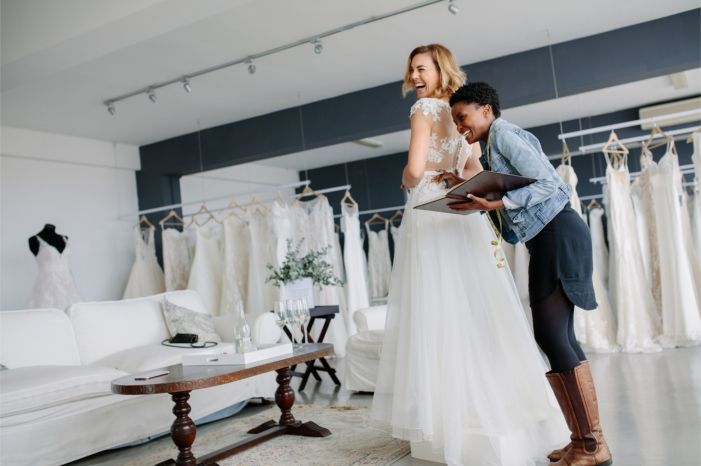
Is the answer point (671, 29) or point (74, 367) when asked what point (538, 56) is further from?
point (74, 367)

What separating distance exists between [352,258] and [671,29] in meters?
3.71

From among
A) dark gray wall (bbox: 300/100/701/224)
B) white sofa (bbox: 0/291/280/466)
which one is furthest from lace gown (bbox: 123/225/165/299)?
white sofa (bbox: 0/291/280/466)

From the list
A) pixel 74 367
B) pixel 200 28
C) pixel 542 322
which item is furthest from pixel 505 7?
pixel 74 367

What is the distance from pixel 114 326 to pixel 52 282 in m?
2.26

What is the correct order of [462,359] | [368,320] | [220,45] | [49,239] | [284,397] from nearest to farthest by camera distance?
[462,359], [284,397], [368,320], [220,45], [49,239]

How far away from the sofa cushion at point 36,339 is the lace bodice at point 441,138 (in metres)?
2.59

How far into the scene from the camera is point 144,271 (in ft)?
23.9

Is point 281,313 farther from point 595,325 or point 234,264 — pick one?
point 234,264

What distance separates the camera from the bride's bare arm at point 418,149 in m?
2.37

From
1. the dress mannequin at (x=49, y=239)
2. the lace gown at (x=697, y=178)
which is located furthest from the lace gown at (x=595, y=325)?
the dress mannequin at (x=49, y=239)

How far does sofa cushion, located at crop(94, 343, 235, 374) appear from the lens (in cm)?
360

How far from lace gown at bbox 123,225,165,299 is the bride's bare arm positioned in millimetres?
5480

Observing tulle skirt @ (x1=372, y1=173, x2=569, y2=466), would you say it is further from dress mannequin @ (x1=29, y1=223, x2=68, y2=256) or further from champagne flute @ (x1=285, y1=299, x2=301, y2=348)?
dress mannequin @ (x1=29, y1=223, x2=68, y2=256)

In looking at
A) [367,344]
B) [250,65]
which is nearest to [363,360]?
[367,344]
